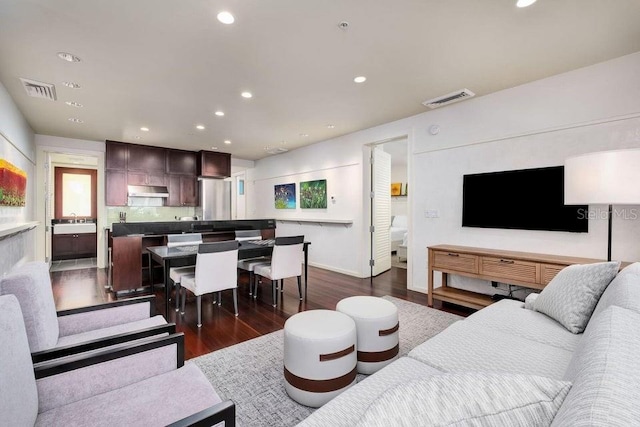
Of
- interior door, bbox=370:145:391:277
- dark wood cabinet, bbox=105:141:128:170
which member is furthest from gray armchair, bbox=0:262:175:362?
dark wood cabinet, bbox=105:141:128:170

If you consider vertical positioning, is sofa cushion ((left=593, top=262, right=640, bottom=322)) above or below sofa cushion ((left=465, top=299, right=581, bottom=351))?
above

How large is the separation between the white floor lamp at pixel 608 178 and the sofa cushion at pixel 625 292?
2.13 ft

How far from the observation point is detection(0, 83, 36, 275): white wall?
3.18m

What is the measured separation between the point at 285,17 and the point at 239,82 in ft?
4.05

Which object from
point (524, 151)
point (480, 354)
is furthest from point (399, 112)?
point (480, 354)

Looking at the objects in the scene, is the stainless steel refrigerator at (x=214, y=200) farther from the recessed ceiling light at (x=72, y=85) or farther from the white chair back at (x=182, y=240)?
the recessed ceiling light at (x=72, y=85)

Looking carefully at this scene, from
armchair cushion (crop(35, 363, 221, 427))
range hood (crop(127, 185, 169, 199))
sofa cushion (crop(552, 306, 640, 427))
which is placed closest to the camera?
sofa cushion (crop(552, 306, 640, 427))

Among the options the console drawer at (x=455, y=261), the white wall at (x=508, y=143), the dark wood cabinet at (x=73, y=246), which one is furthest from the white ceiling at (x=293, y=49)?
the dark wood cabinet at (x=73, y=246)

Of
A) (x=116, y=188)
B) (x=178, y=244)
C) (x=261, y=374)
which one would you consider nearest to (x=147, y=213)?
(x=116, y=188)

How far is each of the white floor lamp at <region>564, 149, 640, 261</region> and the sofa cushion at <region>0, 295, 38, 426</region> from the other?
130 inches

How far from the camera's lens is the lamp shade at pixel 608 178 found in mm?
2037

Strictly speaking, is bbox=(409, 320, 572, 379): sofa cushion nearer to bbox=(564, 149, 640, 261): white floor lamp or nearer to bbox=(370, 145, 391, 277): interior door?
bbox=(564, 149, 640, 261): white floor lamp

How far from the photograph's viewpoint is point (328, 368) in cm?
176

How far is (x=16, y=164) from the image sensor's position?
151 inches
